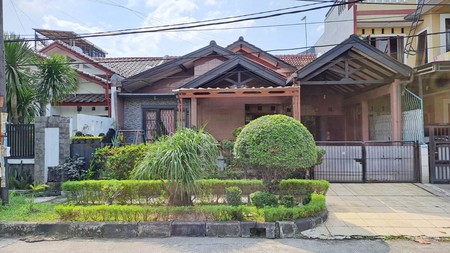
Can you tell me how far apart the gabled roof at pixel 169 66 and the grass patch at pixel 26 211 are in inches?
299

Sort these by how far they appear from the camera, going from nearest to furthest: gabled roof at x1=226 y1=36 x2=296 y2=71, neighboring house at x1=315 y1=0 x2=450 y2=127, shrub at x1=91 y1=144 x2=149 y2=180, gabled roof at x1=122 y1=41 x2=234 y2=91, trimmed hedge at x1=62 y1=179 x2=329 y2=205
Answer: trimmed hedge at x1=62 y1=179 x2=329 y2=205 < shrub at x1=91 y1=144 x2=149 y2=180 < neighboring house at x1=315 y1=0 x2=450 y2=127 < gabled roof at x1=122 y1=41 x2=234 y2=91 < gabled roof at x1=226 y1=36 x2=296 y2=71

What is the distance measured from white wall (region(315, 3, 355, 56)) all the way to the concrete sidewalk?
827cm

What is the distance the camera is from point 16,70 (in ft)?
34.6

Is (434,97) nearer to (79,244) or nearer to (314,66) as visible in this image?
(314,66)

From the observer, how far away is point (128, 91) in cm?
1491

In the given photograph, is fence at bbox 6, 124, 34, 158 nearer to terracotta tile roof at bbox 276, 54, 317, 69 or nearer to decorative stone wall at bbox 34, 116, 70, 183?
decorative stone wall at bbox 34, 116, 70, 183

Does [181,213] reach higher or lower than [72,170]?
lower

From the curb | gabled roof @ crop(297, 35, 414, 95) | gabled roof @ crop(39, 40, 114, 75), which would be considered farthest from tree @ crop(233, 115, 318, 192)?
gabled roof @ crop(39, 40, 114, 75)

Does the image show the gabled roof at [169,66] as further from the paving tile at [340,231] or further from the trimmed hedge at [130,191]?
the paving tile at [340,231]

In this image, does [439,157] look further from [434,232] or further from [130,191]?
[130,191]

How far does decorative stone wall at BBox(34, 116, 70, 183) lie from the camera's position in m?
9.59

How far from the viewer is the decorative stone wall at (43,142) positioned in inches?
378

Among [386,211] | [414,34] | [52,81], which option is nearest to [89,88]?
[52,81]

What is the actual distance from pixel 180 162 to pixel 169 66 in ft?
30.8
